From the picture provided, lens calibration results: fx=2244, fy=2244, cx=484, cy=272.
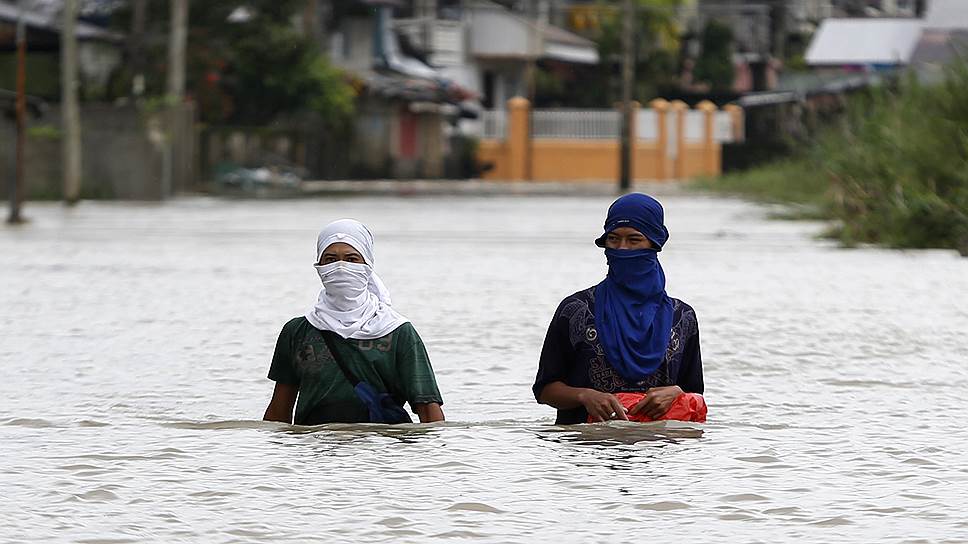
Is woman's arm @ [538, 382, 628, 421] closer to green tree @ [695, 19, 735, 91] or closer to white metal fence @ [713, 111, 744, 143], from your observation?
white metal fence @ [713, 111, 744, 143]

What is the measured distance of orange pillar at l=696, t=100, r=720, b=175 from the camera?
6788 centimetres

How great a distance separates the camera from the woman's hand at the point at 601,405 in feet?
25.5

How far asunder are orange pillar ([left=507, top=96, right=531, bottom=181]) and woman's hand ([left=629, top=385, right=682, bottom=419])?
5714cm

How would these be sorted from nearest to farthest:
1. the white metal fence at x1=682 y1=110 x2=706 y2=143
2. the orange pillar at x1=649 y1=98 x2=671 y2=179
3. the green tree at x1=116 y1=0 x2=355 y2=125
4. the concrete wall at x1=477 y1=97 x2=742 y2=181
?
the green tree at x1=116 y1=0 x2=355 y2=125, the concrete wall at x1=477 y1=97 x2=742 y2=181, the orange pillar at x1=649 y1=98 x2=671 y2=179, the white metal fence at x1=682 y1=110 x2=706 y2=143

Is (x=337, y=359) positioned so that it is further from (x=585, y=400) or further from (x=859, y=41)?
(x=859, y=41)

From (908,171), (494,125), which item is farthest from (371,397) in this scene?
(494,125)

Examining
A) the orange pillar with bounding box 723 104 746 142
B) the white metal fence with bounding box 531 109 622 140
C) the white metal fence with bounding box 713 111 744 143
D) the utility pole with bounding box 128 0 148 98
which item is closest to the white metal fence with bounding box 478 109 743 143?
the white metal fence with bounding box 531 109 622 140

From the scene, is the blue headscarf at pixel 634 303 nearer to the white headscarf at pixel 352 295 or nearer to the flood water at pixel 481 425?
the flood water at pixel 481 425

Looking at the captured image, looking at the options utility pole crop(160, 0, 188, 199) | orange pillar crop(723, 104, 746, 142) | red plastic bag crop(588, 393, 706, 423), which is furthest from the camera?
orange pillar crop(723, 104, 746, 142)

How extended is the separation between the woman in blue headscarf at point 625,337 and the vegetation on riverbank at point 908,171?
1523 cm

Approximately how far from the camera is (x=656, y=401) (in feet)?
25.6

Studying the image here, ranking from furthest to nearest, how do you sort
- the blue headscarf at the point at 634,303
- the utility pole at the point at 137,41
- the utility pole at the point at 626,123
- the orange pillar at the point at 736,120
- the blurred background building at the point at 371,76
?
the orange pillar at the point at 736,120
the utility pole at the point at 626,123
the utility pole at the point at 137,41
the blurred background building at the point at 371,76
the blue headscarf at the point at 634,303

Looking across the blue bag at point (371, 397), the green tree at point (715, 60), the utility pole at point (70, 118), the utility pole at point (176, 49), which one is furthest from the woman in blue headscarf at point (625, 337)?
the green tree at point (715, 60)

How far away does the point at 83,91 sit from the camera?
52.2m
